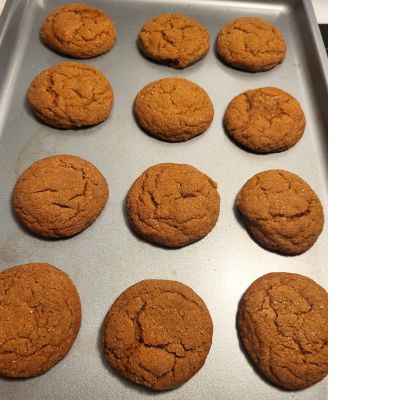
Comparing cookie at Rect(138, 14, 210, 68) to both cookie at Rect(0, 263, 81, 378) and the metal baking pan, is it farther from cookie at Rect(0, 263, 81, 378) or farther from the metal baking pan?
cookie at Rect(0, 263, 81, 378)

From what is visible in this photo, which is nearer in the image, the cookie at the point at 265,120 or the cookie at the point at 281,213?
the cookie at the point at 281,213

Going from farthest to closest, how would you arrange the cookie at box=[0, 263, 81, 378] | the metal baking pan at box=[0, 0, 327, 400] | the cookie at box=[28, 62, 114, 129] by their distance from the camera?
the cookie at box=[28, 62, 114, 129] → the metal baking pan at box=[0, 0, 327, 400] → the cookie at box=[0, 263, 81, 378]

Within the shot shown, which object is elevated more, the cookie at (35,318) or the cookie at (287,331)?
the cookie at (35,318)

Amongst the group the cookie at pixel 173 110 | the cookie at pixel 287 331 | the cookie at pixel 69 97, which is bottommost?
the cookie at pixel 287 331

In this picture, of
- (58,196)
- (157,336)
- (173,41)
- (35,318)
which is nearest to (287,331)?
(157,336)

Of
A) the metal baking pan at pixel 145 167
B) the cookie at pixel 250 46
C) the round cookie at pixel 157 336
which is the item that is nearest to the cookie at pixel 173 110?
the metal baking pan at pixel 145 167

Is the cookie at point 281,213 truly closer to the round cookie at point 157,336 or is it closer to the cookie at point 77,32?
the round cookie at point 157,336

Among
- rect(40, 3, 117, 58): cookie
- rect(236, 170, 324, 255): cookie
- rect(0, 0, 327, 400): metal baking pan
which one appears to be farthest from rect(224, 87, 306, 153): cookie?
rect(40, 3, 117, 58): cookie
